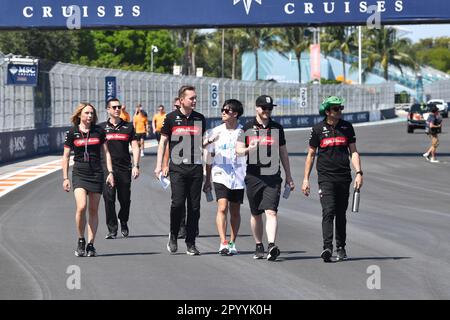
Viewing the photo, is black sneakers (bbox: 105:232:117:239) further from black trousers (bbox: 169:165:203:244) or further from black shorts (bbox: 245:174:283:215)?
black shorts (bbox: 245:174:283:215)

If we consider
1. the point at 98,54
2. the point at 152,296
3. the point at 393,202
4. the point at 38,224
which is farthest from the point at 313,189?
the point at 98,54

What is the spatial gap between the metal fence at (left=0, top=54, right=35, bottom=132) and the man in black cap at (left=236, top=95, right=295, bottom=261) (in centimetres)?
2069

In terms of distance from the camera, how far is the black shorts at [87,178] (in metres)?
12.0

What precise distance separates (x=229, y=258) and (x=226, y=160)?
105cm

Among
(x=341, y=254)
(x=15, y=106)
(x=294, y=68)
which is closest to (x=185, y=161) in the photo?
(x=341, y=254)

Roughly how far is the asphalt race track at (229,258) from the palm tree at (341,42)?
9879cm

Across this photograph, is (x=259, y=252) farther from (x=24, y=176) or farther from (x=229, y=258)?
(x=24, y=176)

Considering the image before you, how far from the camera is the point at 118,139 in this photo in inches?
559

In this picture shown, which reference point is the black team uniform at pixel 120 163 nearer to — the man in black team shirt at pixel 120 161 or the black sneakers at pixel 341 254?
the man in black team shirt at pixel 120 161

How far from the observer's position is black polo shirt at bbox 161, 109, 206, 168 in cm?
1206

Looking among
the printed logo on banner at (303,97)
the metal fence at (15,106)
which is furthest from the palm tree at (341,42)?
the metal fence at (15,106)

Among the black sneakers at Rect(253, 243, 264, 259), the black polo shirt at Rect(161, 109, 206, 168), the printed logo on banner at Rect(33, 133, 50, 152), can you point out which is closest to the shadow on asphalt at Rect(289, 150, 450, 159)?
the printed logo on banner at Rect(33, 133, 50, 152)

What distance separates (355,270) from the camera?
10867mm

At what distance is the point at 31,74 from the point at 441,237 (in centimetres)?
2151
